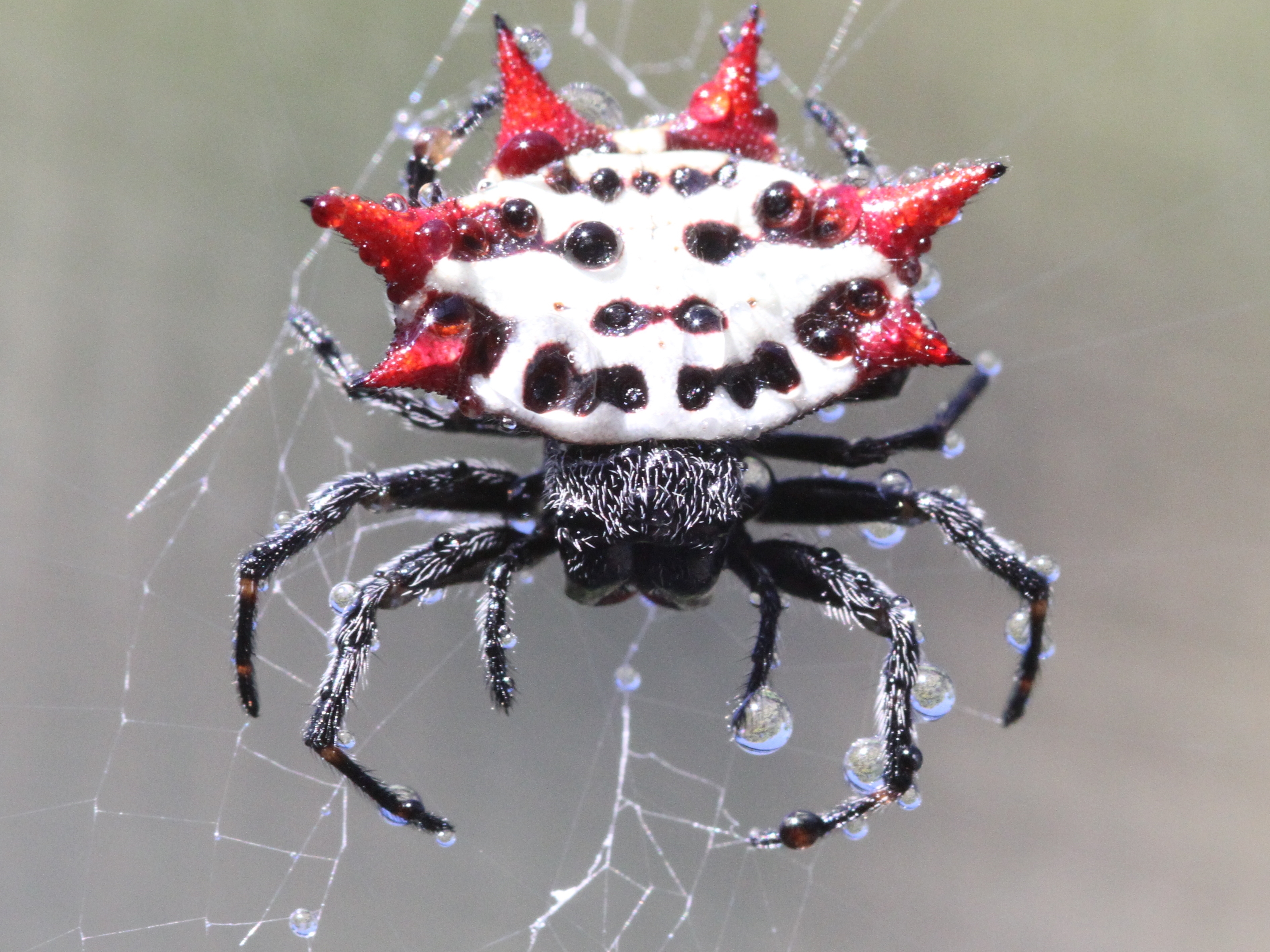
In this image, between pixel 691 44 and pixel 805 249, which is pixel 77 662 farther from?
pixel 691 44

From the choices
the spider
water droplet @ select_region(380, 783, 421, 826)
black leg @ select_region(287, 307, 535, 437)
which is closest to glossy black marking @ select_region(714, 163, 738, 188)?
the spider

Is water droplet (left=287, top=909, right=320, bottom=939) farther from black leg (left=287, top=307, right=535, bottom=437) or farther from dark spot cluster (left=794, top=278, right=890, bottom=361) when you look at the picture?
dark spot cluster (left=794, top=278, right=890, bottom=361)

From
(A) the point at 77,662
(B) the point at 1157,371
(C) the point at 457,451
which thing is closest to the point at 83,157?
(C) the point at 457,451

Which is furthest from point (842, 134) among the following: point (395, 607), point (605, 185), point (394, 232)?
point (395, 607)

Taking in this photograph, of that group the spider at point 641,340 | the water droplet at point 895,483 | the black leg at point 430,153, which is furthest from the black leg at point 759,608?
the black leg at point 430,153

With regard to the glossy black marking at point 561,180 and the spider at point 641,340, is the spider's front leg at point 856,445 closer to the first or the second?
the spider at point 641,340

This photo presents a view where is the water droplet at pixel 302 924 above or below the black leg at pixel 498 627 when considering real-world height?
below
